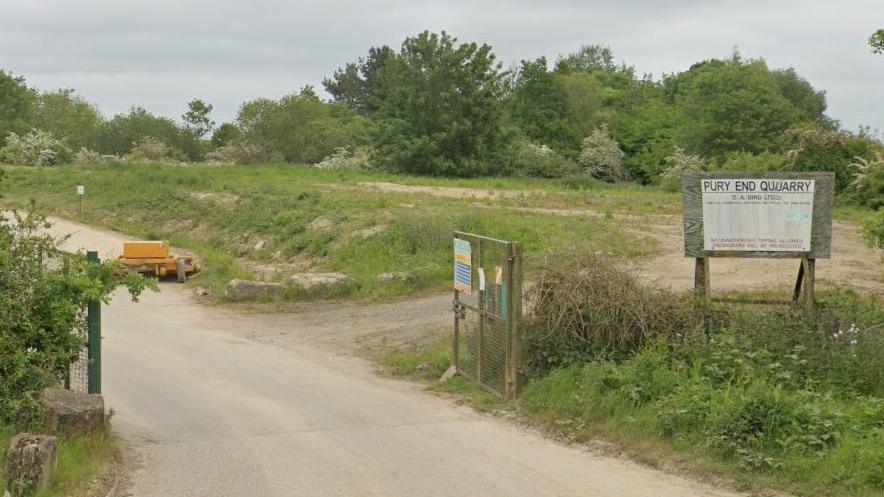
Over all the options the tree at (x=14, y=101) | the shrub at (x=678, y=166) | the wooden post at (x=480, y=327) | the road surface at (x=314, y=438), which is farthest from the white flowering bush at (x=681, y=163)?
the tree at (x=14, y=101)

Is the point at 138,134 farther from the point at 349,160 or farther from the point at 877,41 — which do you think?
the point at 877,41

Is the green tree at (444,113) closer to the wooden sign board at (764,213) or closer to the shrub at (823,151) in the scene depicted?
the shrub at (823,151)

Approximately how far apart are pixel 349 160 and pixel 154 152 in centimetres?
1487

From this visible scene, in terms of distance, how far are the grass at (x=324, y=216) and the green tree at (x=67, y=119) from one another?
29.9 meters

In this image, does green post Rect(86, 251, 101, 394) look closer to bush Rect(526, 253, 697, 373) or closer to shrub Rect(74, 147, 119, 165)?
bush Rect(526, 253, 697, 373)

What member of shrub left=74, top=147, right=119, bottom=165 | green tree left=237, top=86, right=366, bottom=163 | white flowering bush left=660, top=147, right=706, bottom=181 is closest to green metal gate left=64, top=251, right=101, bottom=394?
white flowering bush left=660, top=147, right=706, bottom=181

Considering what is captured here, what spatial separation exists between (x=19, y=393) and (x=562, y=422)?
17.8 ft

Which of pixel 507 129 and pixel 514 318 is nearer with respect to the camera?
pixel 514 318

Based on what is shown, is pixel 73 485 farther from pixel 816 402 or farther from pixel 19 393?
pixel 816 402

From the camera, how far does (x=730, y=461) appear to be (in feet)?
31.4

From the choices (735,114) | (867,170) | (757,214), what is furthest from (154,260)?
(735,114)

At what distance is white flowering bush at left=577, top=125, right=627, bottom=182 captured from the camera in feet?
242

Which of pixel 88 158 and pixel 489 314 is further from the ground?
pixel 88 158

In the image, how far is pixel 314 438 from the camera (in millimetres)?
11203
